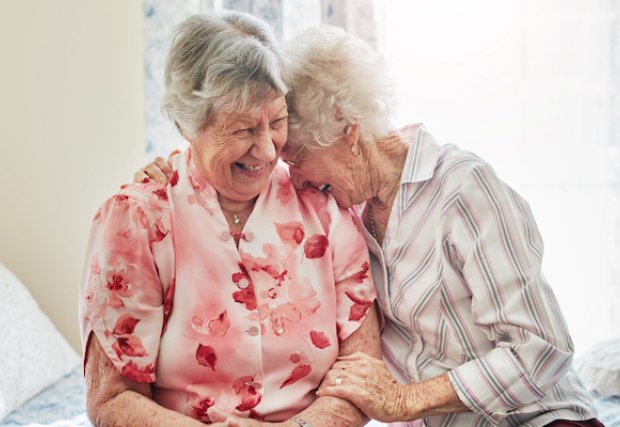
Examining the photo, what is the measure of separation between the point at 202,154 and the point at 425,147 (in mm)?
464

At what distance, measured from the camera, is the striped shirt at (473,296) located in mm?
1490

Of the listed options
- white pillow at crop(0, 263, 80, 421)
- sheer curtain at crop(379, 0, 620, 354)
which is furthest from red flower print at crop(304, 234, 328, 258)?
sheer curtain at crop(379, 0, 620, 354)

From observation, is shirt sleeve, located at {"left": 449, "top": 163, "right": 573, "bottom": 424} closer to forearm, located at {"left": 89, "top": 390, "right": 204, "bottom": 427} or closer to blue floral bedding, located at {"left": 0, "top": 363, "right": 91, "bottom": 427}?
forearm, located at {"left": 89, "top": 390, "right": 204, "bottom": 427}

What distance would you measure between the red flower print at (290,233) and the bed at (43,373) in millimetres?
724

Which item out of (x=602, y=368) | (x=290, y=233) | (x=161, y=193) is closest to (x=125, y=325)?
(x=161, y=193)

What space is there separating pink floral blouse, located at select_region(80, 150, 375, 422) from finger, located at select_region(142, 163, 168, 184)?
0.8 inches

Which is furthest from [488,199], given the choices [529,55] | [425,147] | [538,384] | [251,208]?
[529,55]

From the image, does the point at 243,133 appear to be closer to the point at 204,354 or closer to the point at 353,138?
the point at 353,138

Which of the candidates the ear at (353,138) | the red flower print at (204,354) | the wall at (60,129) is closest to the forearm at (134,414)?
the red flower print at (204,354)

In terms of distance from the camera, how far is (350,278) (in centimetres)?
160

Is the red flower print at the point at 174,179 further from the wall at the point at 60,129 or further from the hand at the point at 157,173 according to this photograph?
the wall at the point at 60,129

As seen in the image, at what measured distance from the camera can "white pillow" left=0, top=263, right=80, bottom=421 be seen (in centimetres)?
218

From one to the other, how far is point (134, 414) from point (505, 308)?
721 millimetres

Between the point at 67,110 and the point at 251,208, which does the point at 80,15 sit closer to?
the point at 67,110
